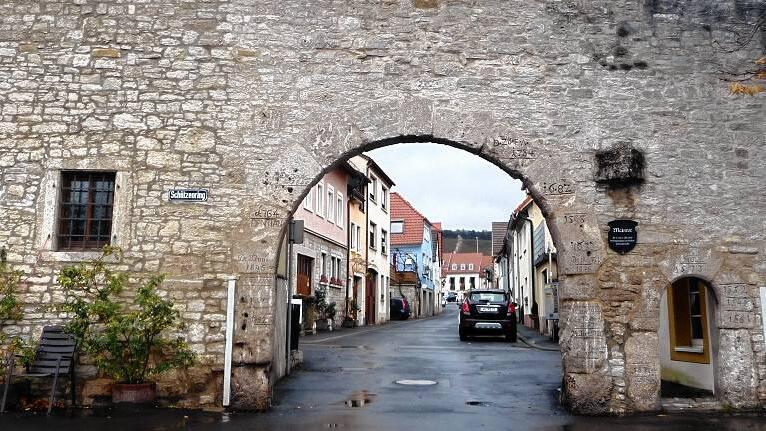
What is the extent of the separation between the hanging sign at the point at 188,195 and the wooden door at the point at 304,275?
40.0 ft

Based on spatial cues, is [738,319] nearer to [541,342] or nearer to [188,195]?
[188,195]

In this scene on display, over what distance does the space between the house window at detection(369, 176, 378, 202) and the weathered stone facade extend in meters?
23.4

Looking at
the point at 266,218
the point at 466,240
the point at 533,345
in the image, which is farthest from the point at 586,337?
the point at 466,240

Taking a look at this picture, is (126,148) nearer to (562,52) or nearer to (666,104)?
(562,52)

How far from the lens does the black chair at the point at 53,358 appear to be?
729cm

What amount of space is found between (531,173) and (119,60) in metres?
5.20

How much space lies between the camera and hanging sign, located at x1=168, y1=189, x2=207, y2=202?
7996 millimetres

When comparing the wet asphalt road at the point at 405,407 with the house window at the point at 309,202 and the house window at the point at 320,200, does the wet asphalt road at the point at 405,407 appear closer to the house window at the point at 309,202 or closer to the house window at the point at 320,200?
the house window at the point at 309,202

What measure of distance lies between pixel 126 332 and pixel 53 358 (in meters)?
0.85

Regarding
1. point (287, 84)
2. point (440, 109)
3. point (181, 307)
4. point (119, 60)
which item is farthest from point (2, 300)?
point (440, 109)

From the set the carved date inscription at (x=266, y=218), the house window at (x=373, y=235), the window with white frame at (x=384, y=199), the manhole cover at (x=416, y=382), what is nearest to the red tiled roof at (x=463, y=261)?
the window with white frame at (x=384, y=199)

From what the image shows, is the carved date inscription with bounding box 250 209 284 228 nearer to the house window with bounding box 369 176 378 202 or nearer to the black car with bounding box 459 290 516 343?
the black car with bounding box 459 290 516 343

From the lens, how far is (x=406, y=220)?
47.6 metres

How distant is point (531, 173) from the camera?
7.92m
